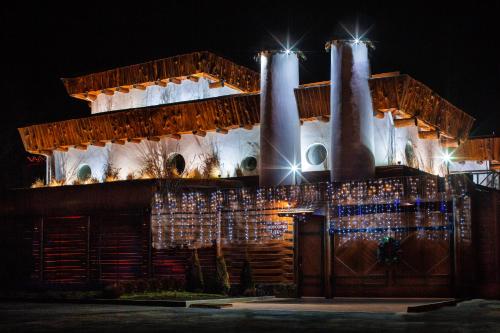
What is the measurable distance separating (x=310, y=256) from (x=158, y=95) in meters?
13.3

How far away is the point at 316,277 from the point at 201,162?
8991mm

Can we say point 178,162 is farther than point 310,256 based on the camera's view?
Yes

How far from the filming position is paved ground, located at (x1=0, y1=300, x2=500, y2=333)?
15.4 metres

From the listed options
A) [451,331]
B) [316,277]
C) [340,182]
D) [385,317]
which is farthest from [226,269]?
[451,331]

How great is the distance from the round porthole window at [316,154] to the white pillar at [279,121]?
5.13ft

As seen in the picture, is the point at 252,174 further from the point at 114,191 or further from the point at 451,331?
the point at 451,331

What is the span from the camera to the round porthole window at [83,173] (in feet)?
124

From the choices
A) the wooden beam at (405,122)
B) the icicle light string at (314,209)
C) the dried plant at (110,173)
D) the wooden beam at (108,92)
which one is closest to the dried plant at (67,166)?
the dried plant at (110,173)

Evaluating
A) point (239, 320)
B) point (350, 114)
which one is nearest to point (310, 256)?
point (350, 114)

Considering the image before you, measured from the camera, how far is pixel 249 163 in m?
33.3

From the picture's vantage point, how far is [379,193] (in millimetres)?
26266

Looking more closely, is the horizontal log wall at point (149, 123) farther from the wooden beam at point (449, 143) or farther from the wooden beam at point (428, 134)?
the wooden beam at point (449, 143)

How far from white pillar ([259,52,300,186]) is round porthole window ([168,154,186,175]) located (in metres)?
5.69

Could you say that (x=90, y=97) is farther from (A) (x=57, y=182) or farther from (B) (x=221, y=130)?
(B) (x=221, y=130)
